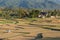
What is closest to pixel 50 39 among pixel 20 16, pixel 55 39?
pixel 55 39

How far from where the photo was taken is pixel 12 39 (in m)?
25.7

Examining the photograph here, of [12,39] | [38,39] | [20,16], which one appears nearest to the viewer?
[38,39]

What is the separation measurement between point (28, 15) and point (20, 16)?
245 centimetres

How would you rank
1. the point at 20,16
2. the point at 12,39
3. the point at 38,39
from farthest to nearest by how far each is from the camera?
the point at 20,16 < the point at 12,39 < the point at 38,39

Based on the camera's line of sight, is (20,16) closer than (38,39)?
No

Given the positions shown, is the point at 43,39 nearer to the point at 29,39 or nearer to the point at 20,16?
the point at 29,39

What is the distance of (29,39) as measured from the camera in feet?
83.2

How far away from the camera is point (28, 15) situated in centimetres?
7112

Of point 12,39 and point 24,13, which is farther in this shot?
point 24,13

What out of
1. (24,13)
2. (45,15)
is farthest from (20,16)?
(45,15)

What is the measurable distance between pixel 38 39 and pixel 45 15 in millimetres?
50895

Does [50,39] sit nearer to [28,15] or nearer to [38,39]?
[38,39]

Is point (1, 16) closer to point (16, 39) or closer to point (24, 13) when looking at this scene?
point (24, 13)

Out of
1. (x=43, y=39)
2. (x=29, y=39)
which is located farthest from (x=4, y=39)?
(x=43, y=39)
